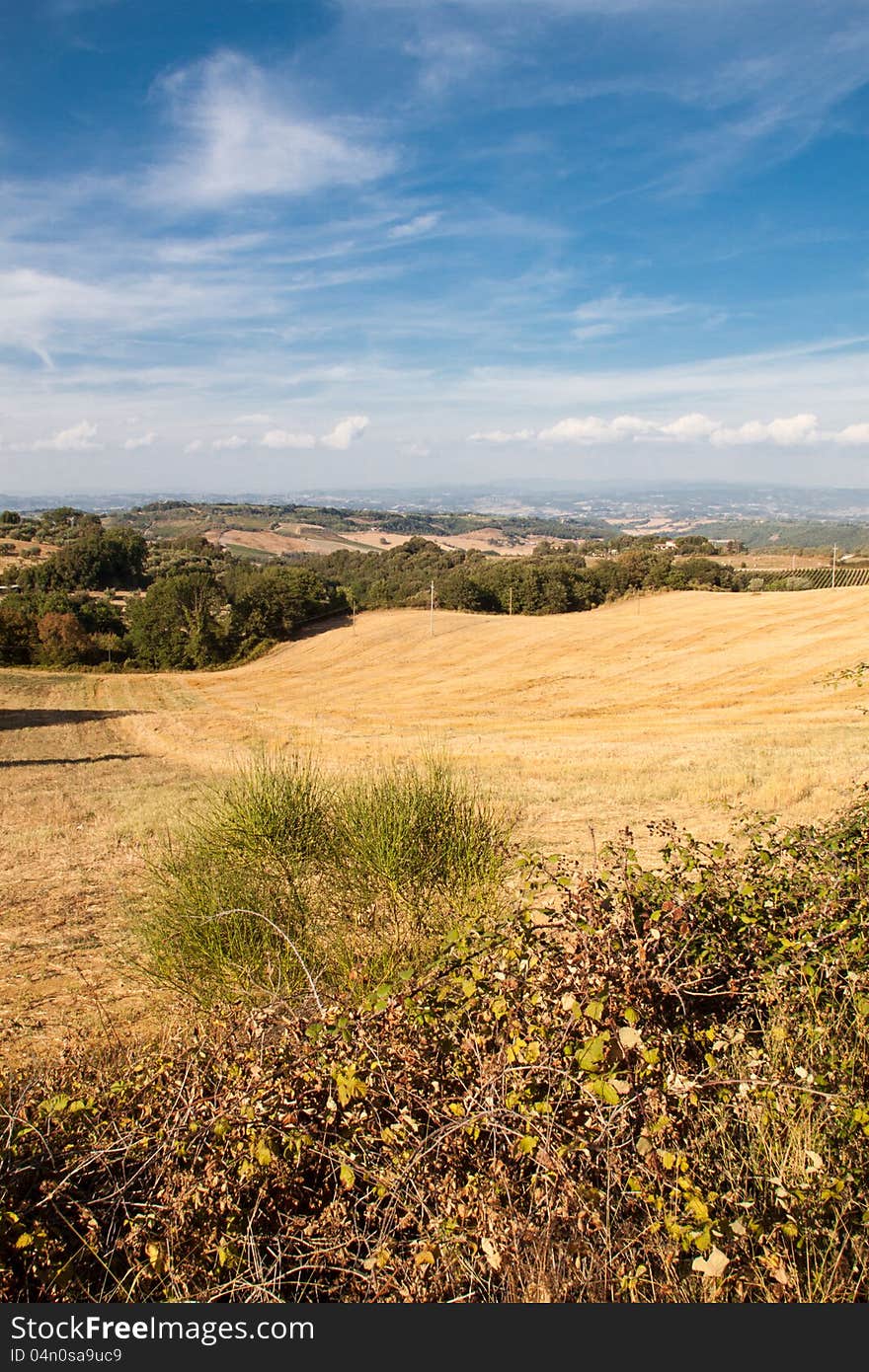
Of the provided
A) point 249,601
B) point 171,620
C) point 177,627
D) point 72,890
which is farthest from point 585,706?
point 171,620

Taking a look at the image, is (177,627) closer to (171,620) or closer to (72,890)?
(171,620)

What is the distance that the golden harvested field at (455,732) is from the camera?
9.63 meters

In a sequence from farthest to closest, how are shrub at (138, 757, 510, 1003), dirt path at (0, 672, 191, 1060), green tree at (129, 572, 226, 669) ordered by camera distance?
green tree at (129, 572, 226, 669) → dirt path at (0, 672, 191, 1060) → shrub at (138, 757, 510, 1003)

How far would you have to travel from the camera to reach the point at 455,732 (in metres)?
28.7

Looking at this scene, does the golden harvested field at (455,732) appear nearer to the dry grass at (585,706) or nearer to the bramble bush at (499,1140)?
the dry grass at (585,706)

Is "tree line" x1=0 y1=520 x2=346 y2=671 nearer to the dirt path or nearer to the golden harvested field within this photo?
the golden harvested field

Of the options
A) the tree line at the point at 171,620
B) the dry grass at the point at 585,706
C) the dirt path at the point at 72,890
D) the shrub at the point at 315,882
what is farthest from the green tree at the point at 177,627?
the shrub at the point at 315,882

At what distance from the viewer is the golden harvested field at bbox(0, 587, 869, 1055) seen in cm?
963

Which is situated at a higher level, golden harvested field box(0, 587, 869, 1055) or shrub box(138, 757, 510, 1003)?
shrub box(138, 757, 510, 1003)

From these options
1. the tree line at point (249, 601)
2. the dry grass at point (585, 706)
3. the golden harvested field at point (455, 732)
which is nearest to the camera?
the golden harvested field at point (455, 732)

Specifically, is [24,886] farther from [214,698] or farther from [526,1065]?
[214,698]

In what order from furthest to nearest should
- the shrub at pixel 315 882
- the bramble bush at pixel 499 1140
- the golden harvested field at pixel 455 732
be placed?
the golden harvested field at pixel 455 732 < the shrub at pixel 315 882 < the bramble bush at pixel 499 1140

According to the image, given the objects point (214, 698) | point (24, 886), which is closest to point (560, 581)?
point (214, 698)

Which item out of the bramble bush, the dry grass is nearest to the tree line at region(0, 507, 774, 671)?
the dry grass
